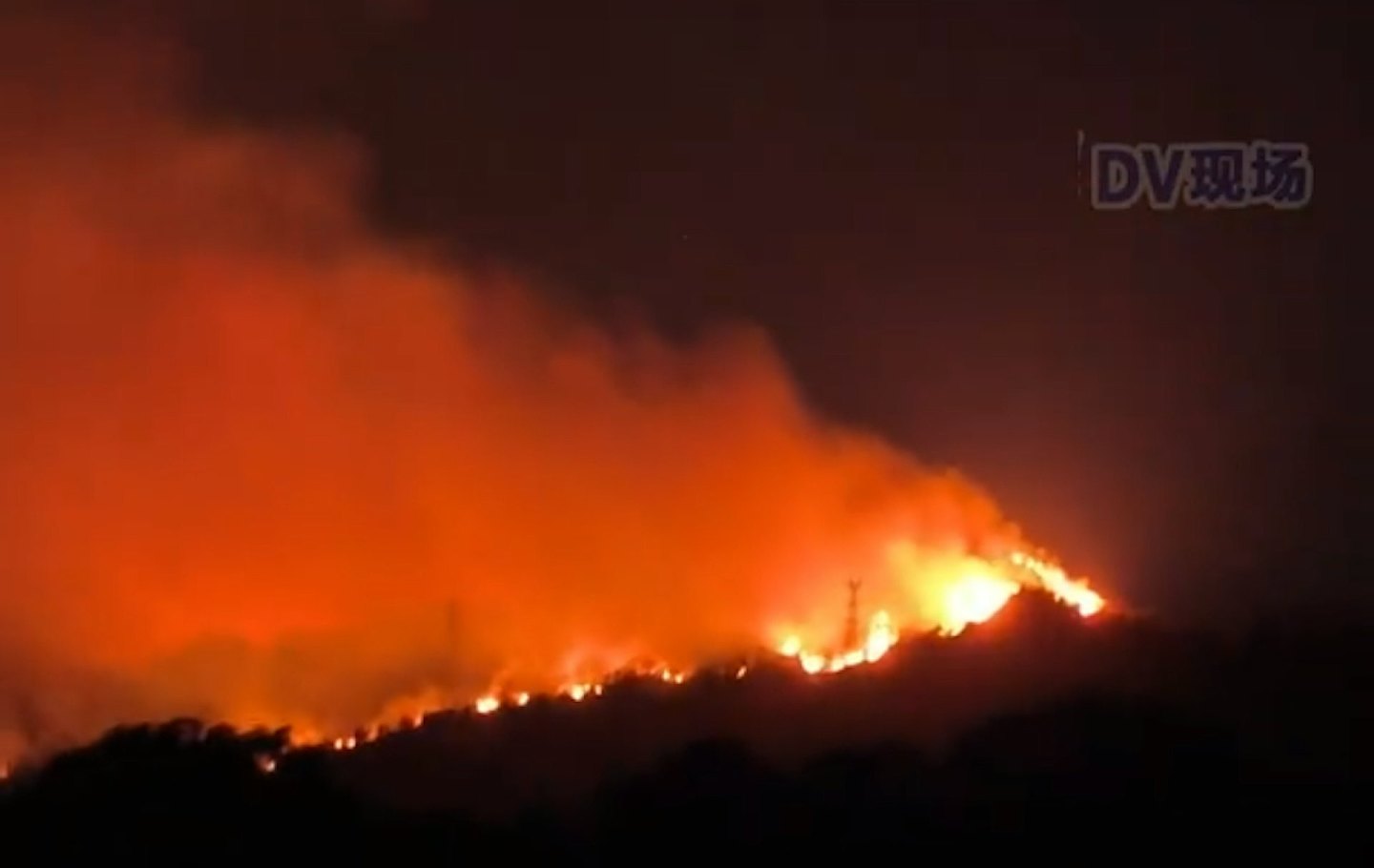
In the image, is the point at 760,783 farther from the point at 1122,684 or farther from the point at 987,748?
the point at 1122,684

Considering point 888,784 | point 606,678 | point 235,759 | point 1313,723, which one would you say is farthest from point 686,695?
point 1313,723

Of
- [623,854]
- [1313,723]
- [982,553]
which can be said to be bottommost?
[623,854]

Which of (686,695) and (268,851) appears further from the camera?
(686,695)

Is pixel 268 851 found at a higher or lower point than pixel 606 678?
lower

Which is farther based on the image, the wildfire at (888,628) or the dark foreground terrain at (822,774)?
the wildfire at (888,628)

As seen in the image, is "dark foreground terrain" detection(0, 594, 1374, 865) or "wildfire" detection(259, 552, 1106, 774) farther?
"wildfire" detection(259, 552, 1106, 774)

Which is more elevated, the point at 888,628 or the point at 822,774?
the point at 888,628

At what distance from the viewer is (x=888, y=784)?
515 inches

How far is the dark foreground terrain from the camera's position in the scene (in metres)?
12.5

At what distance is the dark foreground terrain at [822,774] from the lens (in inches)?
493

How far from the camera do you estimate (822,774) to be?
43.5 ft

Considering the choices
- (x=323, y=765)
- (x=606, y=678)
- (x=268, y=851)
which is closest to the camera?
(x=268, y=851)

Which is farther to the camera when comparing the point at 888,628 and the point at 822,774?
the point at 888,628

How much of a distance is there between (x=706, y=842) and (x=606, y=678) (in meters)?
1.96
